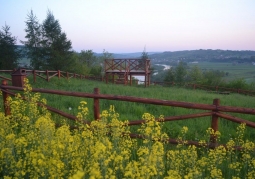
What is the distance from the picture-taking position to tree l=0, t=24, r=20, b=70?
91.9 ft

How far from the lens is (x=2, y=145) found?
3.14m

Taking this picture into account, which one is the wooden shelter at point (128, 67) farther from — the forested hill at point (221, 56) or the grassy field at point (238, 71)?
the forested hill at point (221, 56)

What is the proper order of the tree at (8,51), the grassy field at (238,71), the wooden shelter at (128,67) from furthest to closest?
the grassy field at (238,71) < the tree at (8,51) < the wooden shelter at (128,67)

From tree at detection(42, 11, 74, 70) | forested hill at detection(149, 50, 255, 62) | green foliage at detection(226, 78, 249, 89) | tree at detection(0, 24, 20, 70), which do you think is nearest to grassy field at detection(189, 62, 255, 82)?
forested hill at detection(149, 50, 255, 62)

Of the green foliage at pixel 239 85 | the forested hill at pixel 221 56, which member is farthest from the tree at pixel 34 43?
the forested hill at pixel 221 56

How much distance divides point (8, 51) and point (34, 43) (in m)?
3.43

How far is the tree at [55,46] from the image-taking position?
29.5 m

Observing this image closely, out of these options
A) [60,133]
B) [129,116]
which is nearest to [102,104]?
[129,116]

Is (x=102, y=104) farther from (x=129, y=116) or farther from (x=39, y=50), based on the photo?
(x=39, y=50)

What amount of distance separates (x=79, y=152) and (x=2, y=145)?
1082mm

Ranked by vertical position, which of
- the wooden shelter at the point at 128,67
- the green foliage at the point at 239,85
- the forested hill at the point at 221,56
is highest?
the forested hill at the point at 221,56

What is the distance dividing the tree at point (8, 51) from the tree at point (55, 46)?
3.72 metres

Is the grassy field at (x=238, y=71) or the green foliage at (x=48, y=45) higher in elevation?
the green foliage at (x=48, y=45)

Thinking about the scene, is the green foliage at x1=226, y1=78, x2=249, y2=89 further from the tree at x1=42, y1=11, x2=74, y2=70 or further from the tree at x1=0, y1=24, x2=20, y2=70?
the tree at x1=0, y1=24, x2=20, y2=70
